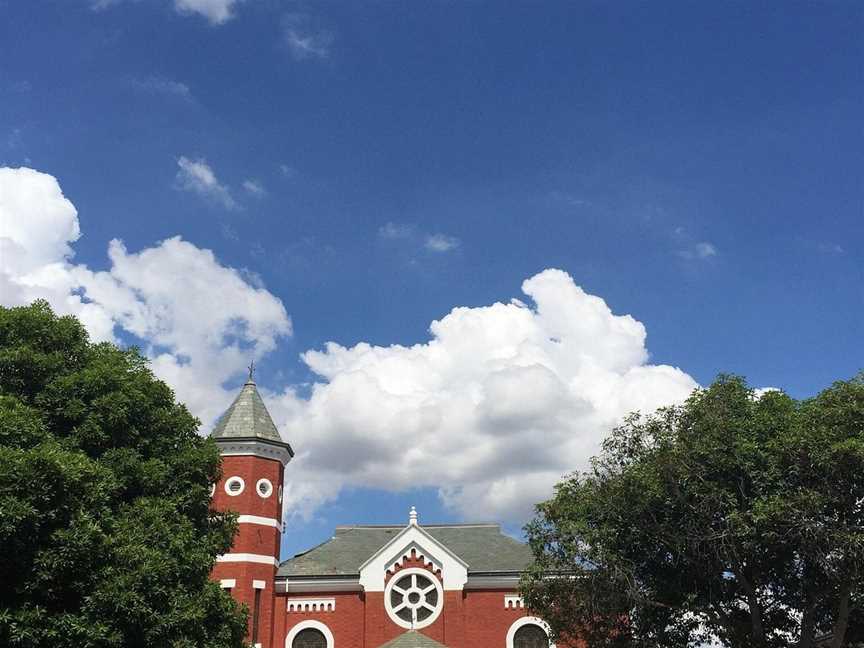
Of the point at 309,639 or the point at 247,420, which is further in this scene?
the point at 247,420

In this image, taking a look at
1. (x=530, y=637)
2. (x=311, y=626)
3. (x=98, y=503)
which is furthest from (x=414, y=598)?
(x=98, y=503)

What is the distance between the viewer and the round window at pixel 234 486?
33.0 meters

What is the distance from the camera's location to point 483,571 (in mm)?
33312

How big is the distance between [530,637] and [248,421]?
15.2 meters

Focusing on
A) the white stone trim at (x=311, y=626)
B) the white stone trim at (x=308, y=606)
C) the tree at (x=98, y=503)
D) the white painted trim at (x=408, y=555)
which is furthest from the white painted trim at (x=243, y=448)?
the tree at (x=98, y=503)

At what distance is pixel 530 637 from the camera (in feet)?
107

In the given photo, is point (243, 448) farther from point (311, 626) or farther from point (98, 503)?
point (98, 503)

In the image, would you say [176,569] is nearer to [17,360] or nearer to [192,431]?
[192,431]

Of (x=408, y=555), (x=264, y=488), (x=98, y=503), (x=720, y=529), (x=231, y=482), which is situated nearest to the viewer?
(x=98, y=503)

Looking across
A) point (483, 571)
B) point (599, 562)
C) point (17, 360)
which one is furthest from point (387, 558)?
point (17, 360)

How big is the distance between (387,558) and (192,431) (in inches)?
554

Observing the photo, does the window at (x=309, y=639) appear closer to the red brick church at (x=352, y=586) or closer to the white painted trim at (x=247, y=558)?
the red brick church at (x=352, y=586)

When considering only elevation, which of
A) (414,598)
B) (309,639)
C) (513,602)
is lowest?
(309,639)

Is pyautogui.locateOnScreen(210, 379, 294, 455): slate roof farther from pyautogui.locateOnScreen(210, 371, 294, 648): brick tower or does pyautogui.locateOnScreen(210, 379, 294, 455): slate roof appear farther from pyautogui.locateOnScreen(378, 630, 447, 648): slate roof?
pyautogui.locateOnScreen(378, 630, 447, 648): slate roof
